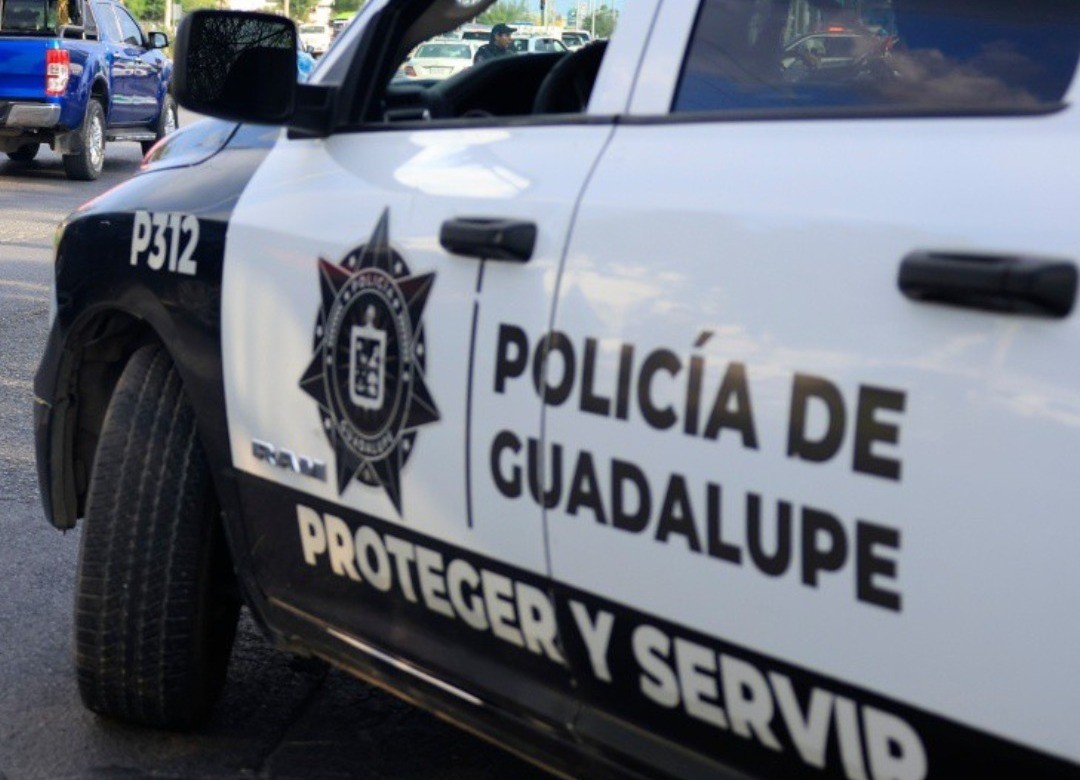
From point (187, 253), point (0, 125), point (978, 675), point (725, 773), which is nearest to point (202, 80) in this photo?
point (187, 253)

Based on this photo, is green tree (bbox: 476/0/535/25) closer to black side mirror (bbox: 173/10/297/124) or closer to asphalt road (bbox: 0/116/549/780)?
black side mirror (bbox: 173/10/297/124)

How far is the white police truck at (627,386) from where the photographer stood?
1933 mm

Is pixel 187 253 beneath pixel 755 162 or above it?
beneath

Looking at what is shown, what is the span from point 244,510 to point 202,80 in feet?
2.55

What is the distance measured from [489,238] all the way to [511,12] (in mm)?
1036

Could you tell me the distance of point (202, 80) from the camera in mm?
3141

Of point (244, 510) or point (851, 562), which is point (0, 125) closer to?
point (244, 510)

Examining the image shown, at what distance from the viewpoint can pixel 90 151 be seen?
17.1 meters

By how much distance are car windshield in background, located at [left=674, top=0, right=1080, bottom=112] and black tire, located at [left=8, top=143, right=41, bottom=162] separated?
16987 millimetres

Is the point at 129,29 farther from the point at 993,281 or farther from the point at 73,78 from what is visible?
the point at 993,281

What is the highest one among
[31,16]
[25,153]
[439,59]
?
[439,59]

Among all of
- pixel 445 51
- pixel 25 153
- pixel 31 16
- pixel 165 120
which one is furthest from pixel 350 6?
pixel 165 120

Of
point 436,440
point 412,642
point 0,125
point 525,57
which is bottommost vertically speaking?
point 0,125

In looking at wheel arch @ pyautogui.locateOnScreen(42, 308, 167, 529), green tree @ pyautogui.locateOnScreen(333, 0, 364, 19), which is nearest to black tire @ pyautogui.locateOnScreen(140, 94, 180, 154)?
green tree @ pyautogui.locateOnScreen(333, 0, 364, 19)
